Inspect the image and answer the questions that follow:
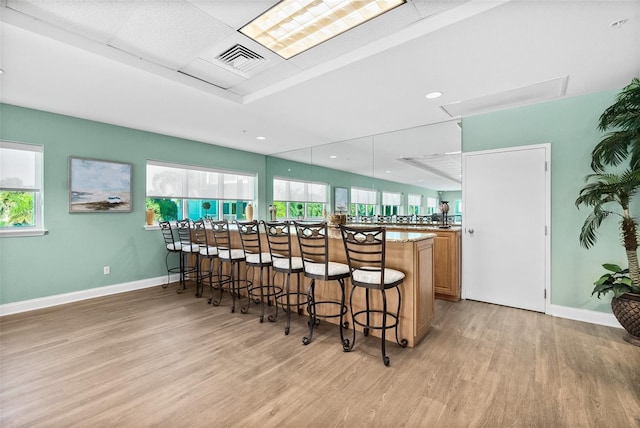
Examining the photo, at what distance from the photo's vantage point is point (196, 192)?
5.42 metres

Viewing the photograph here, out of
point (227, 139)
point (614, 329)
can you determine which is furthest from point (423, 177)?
Answer: point (227, 139)

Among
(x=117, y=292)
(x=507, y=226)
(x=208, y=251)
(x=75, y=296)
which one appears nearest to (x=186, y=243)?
(x=208, y=251)

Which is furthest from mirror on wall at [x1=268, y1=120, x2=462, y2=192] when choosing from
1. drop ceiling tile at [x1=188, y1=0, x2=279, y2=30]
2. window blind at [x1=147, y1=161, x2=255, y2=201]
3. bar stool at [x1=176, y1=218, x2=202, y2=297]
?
drop ceiling tile at [x1=188, y1=0, x2=279, y2=30]

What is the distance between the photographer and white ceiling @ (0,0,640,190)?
2.00 meters

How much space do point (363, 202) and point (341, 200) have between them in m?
0.57

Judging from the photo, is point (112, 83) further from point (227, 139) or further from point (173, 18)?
point (227, 139)

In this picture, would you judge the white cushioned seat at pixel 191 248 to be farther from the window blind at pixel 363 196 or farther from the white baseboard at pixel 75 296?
the window blind at pixel 363 196

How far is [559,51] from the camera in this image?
236 centimetres

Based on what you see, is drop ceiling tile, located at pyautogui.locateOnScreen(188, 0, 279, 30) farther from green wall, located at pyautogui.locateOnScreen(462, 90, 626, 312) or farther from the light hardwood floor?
green wall, located at pyautogui.locateOnScreen(462, 90, 626, 312)

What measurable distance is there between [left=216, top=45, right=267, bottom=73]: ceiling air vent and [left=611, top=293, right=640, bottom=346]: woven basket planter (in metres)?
3.97

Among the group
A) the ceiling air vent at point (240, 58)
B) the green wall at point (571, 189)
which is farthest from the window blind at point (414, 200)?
the ceiling air vent at point (240, 58)

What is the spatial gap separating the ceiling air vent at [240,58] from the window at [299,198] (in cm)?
346

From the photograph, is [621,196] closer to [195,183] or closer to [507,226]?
[507,226]

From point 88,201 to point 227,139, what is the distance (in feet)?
7.61
